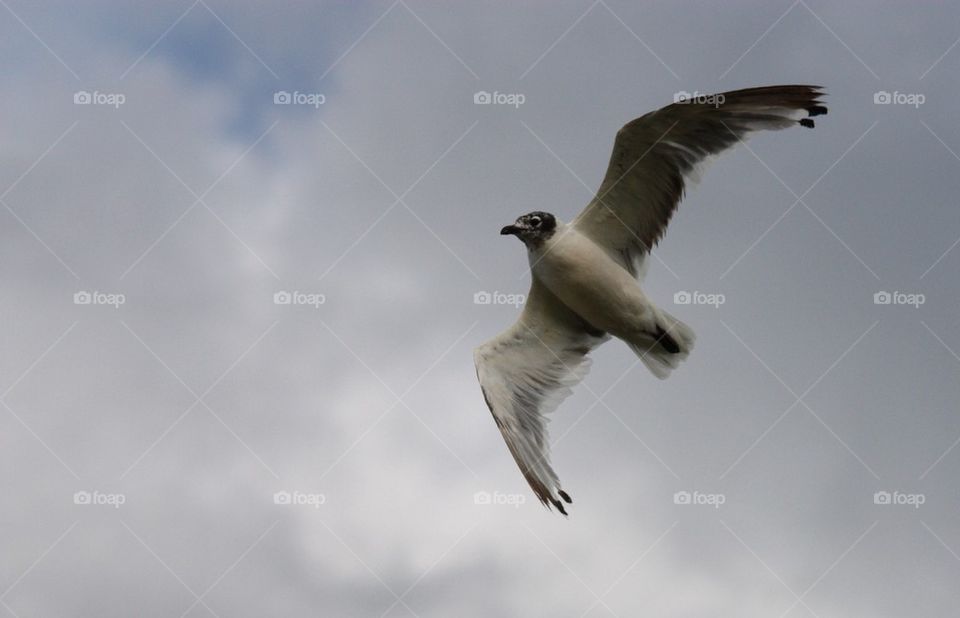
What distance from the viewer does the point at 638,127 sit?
9.98 metres

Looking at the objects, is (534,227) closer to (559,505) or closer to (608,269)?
(608,269)

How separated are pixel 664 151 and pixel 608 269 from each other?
1170 mm

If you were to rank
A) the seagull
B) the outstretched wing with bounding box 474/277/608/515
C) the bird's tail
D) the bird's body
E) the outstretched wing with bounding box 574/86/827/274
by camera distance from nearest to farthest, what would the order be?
the outstretched wing with bounding box 574/86/827/274
the seagull
the bird's body
the bird's tail
the outstretched wing with bounding box 474/277/608/515

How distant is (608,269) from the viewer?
1033 cm

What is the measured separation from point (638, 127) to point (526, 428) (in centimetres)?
298

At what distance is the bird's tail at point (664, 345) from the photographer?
1045 centimetres

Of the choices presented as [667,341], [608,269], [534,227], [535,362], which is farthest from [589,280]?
[535,362]

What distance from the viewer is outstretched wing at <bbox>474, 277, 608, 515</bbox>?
425 inches

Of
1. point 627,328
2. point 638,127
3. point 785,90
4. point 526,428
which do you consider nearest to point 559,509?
point 526,428

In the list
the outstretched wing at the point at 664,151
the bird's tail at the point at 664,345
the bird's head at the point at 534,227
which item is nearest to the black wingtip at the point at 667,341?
the bird's tail at the point at 664,345

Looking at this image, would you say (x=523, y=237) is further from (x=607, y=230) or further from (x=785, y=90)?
(x=785, y=90)

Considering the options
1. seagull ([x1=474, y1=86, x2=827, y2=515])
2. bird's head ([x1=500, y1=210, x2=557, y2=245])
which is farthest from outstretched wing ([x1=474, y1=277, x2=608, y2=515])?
bird's head ([x1=500, y1=210, x2=557, y2=245])

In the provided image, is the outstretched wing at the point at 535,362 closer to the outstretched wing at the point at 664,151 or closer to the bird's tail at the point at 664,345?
the bird's tail at the point at 664,345

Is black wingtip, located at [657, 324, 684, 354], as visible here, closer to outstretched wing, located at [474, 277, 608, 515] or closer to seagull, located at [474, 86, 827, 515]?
seagull, located at [474, 86, 827, 515]
